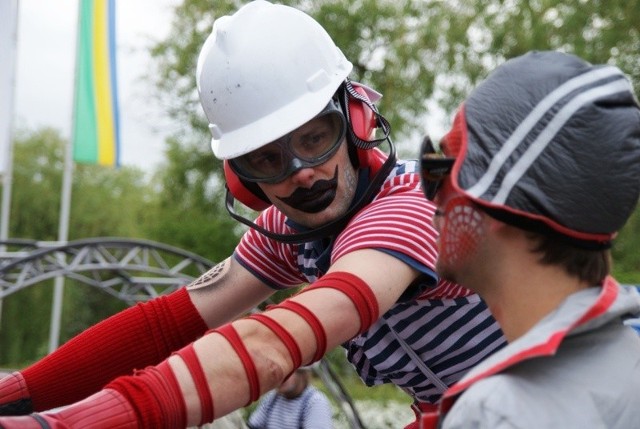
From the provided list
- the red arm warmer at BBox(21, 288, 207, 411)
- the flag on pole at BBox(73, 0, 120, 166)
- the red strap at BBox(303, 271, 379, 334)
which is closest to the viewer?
the red strap at BBox(303, 271, 379, 334)

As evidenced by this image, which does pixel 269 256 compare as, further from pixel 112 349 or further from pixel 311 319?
pixel 311 319

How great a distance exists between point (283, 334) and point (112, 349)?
0.88 m

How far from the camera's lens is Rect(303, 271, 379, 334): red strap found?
2133mm

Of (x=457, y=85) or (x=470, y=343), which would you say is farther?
(x=457, y=85)

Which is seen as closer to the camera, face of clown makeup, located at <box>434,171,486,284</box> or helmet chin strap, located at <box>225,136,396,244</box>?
face of clown makeup, located at <box>434,171,486,284</box>

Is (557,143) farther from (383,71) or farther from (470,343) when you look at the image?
(383,71)

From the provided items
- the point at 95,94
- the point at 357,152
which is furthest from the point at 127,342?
the point at 95,94

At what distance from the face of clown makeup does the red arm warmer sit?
46.9 inches

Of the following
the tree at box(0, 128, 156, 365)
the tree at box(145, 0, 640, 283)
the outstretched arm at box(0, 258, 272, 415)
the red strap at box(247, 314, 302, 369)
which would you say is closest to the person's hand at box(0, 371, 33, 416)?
the outstretched arm at box(0, 258, 272, 415)

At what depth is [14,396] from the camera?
8.51ft

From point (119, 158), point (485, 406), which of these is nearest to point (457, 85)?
point (119, 158)

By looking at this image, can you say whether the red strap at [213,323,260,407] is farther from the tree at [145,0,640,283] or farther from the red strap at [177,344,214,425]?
the tree at [145,0,640,283]

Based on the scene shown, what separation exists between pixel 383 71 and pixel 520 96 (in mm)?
19834

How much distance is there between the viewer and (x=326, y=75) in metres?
2.63
